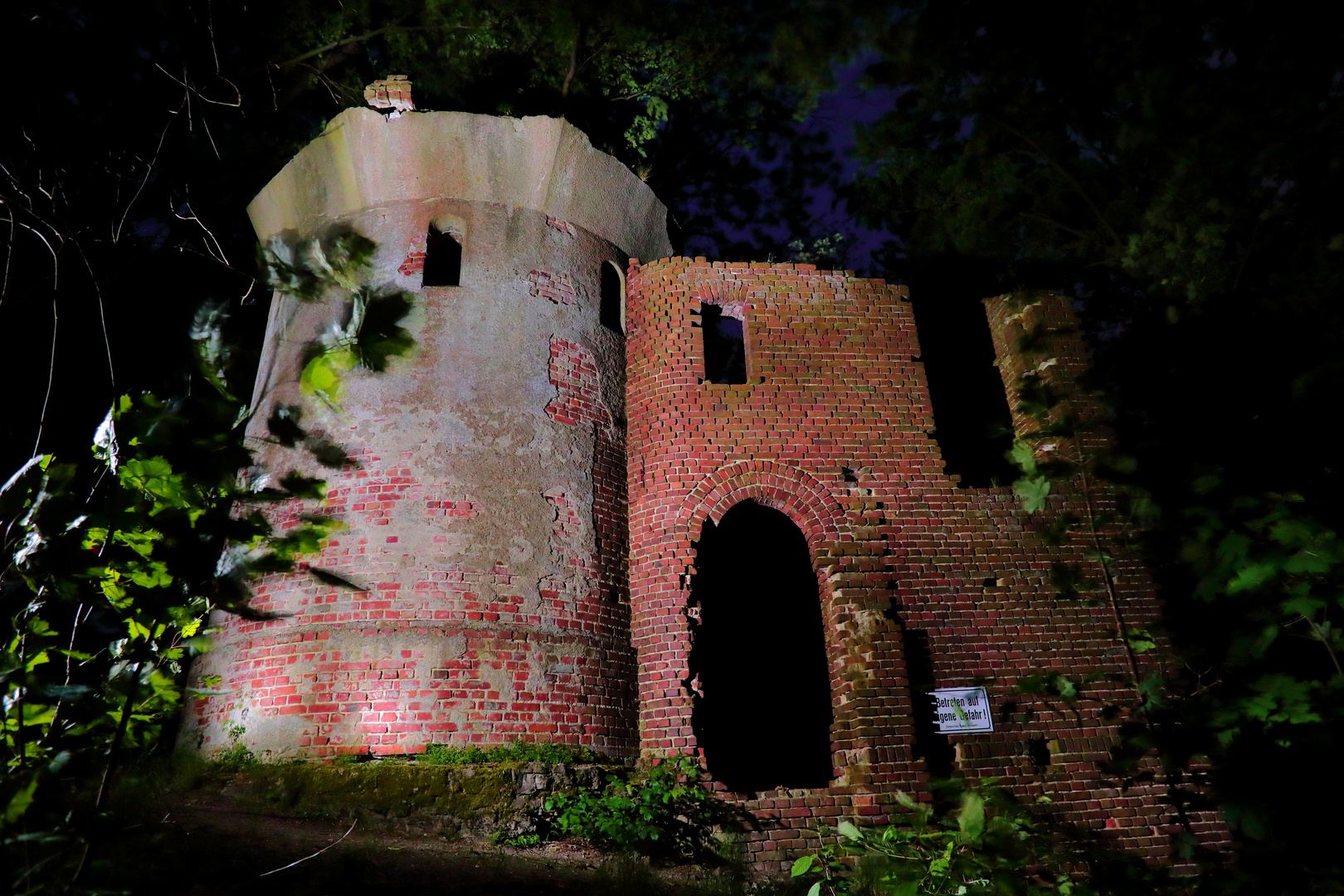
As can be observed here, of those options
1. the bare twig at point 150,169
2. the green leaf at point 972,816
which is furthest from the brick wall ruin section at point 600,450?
the green leaf at point 972,816

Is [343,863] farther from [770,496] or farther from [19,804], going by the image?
[770,496]

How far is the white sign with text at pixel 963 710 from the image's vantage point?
6895 mm

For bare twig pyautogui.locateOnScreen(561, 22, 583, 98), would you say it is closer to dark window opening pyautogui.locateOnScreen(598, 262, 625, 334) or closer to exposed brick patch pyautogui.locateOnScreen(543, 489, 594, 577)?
dark window opening pyautogui.locateOnScreen(598, 262, 625, 334)

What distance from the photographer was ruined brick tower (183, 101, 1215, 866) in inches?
256

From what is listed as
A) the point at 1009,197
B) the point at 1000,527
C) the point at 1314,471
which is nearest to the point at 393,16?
the point at 1009,197

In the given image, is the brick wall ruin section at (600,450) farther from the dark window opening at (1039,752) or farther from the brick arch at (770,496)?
the dark window opening at (1039,752)

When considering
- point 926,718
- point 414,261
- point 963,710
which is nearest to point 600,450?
point 414,261

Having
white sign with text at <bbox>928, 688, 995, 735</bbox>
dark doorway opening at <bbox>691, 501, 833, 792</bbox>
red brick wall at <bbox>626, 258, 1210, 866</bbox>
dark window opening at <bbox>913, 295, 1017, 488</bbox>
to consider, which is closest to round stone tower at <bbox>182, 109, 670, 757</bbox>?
red brick wall at <bbox>626, 258, 1210, 866</bbox>

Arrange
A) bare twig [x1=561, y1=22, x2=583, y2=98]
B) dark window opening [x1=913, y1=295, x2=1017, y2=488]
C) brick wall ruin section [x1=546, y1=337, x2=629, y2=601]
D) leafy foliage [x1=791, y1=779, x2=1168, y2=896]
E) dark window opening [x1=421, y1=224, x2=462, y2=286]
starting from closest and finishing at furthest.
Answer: leafy foliage [x1=791, y1=779, x2=1168, y2=896]
brick wall ruin section [x1=546, y1=337, x2=629, y2=601]
dark window opening [x1=421, y1=224, x2=462, y2=286]
bare twig [x1=561, y1=22, x2=583, y2=98]
dark window opening [x1=913, y1=295, x2=1017, y2=488]

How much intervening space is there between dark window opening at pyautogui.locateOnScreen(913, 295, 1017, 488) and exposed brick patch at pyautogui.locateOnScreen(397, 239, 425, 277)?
8.19 m

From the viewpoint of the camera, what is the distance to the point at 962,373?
13.2 m

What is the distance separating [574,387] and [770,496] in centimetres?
238

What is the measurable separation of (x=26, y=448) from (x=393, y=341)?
12055 millimetres

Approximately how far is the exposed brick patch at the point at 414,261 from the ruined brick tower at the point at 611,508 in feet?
0.07
